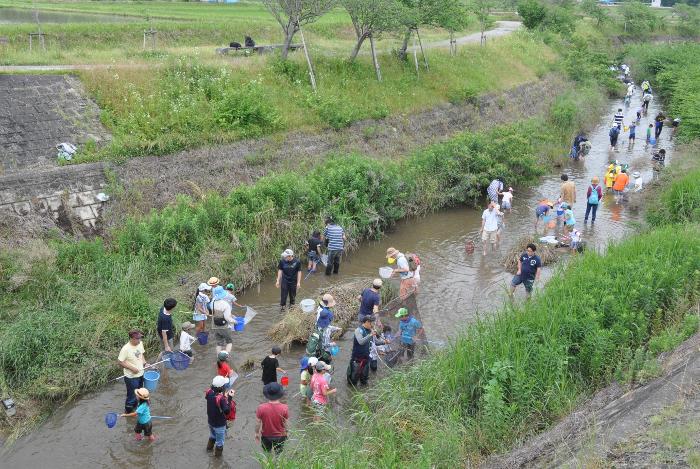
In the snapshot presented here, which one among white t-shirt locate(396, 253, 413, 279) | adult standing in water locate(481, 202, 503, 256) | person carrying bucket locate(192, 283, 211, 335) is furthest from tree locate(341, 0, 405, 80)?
person carrying bucket locate(192, 283, 211, 335)

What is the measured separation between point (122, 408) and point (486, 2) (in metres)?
36.2

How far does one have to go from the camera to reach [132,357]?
30.1 feet

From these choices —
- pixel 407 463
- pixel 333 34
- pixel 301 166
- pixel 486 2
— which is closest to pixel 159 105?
pixel 301 166

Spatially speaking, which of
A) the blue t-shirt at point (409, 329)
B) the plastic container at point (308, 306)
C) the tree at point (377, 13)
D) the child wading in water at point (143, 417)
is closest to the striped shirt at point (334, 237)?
the plastic container at point (308, 306)

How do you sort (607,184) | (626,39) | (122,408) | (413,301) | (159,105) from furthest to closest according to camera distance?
(626,39) < (607,184) < (159,105) < (413,301) < (122,408)

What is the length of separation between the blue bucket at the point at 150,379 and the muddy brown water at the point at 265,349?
410 mm

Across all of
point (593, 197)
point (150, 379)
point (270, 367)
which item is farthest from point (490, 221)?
point (150, 379)

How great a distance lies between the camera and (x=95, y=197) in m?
14.9

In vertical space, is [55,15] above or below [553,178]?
above

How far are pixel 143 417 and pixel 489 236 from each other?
1079cm

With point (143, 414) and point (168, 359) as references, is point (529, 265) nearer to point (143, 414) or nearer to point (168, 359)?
point (168, 359)

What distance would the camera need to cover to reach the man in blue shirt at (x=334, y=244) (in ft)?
48.1

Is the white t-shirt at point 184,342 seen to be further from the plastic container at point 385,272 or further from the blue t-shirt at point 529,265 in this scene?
the blue t-shirt at point 529,265

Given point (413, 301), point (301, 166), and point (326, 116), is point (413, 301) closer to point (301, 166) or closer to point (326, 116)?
point (301, 166)
